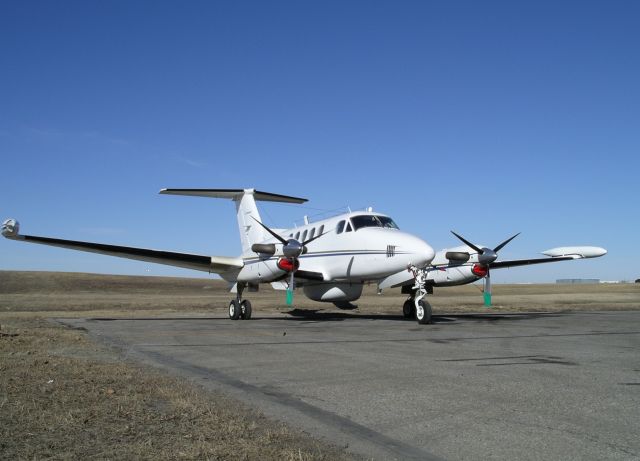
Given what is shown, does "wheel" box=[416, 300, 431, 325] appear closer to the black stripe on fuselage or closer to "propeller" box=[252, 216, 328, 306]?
"propeller" box=[252, 216, 328, 306]

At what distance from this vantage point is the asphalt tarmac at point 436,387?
484 cm

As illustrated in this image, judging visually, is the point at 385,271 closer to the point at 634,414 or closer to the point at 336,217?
the point at 336,217

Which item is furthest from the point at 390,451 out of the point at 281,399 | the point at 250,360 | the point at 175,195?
the point at 175,195

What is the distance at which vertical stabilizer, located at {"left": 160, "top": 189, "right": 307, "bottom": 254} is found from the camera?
85.8 feet

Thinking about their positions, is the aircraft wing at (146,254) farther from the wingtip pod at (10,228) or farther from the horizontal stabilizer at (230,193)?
the horizontal stabilizer at (230,193)

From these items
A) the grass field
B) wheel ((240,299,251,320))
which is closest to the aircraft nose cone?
wheel ((240,299,251,320))

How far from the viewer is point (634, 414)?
5727mm

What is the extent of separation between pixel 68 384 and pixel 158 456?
357cm

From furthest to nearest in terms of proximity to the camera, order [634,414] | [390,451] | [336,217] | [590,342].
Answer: [336,217] → [590,342] → [634,414] → [390,451]

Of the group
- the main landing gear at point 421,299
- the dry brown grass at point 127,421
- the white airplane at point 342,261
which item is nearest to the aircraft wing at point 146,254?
the white airplane at point 342,261

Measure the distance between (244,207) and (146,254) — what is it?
6672 mm

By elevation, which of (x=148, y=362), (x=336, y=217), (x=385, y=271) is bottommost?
(x=148, y=362)

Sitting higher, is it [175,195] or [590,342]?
[175,195]

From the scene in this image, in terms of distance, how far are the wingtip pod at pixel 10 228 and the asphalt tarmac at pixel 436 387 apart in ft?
26.9
